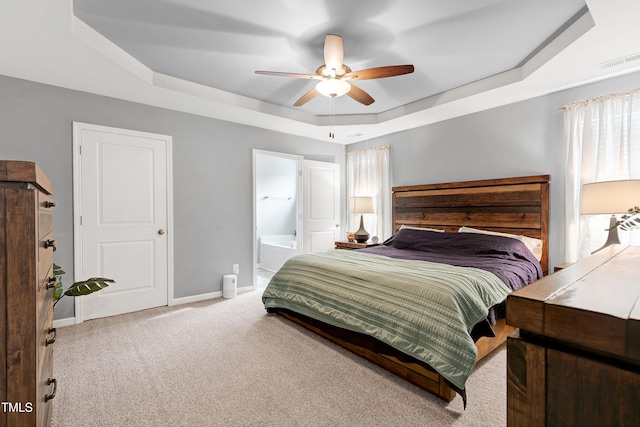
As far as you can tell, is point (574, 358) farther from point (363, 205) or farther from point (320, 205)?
point (320, 205)

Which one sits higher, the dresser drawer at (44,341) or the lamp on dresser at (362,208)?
the lamp on dresser at (362,208)

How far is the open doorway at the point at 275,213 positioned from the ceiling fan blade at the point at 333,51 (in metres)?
2.49

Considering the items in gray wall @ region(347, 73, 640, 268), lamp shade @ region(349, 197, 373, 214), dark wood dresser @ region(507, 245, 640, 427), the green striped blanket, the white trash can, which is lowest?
the white trash can

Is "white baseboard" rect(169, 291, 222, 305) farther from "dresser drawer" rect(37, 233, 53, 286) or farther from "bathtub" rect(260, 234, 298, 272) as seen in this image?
"dresser drawer" rect(37, 233, 53, 286)

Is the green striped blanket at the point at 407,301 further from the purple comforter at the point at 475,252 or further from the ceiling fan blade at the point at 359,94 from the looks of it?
the ceiling fan blade at the point at 359,94

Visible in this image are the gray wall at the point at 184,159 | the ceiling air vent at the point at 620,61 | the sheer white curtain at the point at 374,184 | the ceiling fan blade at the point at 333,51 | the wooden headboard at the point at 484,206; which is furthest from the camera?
the sheer white curtain at the point at 374,184

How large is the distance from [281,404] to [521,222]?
3126 mm

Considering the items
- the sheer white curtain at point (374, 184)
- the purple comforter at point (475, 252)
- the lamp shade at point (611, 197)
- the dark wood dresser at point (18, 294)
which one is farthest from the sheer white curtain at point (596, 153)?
the dark wood dresser at point (18, 294)

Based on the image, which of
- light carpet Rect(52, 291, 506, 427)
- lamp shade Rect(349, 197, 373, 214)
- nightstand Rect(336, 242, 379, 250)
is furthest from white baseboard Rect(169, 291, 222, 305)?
lamp shade Rect(349, 197, 373, 214)

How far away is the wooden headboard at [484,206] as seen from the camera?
3291 mm

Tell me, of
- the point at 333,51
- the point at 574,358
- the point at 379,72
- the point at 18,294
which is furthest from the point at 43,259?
the point at 379,72

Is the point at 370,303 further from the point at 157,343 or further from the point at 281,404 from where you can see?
the point at 157,343

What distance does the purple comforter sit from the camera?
2557mm

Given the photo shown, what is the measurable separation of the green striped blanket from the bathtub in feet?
8.30
